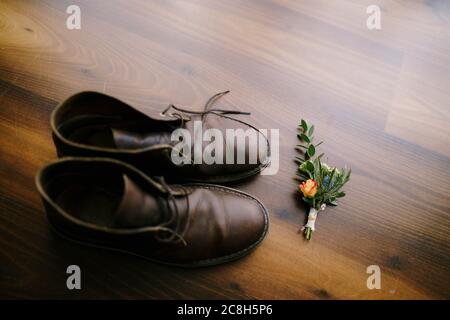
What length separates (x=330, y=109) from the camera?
0.97m

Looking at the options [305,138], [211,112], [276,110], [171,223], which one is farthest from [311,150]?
[171,223]

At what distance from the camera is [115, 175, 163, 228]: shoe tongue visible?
2.19ft

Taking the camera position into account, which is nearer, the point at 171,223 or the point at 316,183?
the point at 171,223

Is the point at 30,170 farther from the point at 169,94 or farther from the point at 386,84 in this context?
the point at 386,84

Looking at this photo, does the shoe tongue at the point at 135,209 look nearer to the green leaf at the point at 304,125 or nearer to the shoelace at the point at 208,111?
the shoelace at the point at 208,111

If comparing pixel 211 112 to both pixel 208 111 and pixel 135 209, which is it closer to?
pixel 208 111

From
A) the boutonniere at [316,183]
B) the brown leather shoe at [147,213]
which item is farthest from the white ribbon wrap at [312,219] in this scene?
the brown leather shoe at [147,213]

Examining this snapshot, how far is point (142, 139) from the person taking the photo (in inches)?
30.3

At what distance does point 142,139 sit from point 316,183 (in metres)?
0.39

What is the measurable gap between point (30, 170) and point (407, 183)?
89 cm

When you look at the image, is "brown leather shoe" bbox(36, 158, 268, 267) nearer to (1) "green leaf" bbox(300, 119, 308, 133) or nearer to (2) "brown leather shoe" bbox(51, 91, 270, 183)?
(2) "brown leather shoe" bbox(51, 91, 270, 183)

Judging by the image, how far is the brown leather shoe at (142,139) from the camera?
71cm
